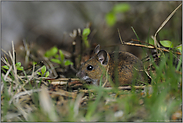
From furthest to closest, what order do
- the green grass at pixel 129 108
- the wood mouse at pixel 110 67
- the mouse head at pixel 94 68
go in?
the mouse head at pixel 94 68
the wood mouse at pixel 110 67
the green grass at pixel 129 108

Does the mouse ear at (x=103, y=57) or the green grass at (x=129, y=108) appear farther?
the mouse ear at (x=103, y=57)

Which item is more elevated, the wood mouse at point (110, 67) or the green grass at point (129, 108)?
the wood mouse at point (110, 67)

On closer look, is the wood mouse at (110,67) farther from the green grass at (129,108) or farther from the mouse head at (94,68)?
the green grass at (129,108)

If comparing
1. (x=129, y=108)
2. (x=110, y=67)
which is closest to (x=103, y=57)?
(x=110, y=67)

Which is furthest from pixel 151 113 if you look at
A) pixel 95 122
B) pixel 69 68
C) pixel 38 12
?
pixel 38 12

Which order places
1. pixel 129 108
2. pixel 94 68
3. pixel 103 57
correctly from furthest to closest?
pixel 94 68, pixel 103 57, pixel 129 108

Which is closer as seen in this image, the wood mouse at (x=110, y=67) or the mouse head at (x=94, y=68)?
the wood mouse at (x=110, y=67)

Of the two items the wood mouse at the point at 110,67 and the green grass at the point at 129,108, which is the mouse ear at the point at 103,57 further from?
the green grass at the point at 129,108

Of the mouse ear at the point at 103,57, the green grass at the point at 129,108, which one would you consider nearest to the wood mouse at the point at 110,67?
the mouse ear at the point at 103,57

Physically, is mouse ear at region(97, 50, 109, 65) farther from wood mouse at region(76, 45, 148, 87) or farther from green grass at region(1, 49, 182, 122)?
green grass at region(1, 49, 182, 122)

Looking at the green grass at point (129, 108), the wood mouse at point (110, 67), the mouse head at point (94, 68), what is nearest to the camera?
the green grass at point (129, 108)

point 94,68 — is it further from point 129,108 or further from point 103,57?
point 129,108
